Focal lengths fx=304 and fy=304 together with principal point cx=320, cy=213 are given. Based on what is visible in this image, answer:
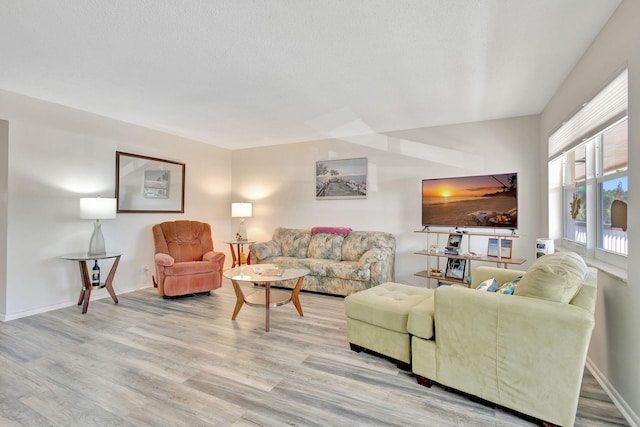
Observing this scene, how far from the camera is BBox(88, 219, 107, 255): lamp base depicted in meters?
3.61

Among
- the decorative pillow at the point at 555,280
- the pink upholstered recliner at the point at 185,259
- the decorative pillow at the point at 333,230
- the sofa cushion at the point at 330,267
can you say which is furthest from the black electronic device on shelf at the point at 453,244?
the pink upholstered recliner at the point at 185,259

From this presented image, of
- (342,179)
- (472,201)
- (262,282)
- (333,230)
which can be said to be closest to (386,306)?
(262,282)

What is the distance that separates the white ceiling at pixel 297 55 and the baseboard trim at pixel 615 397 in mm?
2305

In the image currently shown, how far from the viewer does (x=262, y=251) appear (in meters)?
4.69

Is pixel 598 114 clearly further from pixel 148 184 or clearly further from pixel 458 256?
pixel 148 184

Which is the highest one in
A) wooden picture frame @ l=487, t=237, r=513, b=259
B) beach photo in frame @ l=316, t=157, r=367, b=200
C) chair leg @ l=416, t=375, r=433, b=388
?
beach photo in frame @ l=316, t=157, r=367, b=200

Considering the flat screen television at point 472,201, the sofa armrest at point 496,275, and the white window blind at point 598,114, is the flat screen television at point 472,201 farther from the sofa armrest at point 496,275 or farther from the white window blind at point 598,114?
the sofa armrest at point 496,275

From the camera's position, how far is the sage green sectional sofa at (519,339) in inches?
61.4

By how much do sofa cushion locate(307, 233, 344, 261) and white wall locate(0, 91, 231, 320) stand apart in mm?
2442

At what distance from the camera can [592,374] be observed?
2.17 meters

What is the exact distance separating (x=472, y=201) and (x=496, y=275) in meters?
1.51

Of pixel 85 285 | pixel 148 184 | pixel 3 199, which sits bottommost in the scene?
pixel 85 285

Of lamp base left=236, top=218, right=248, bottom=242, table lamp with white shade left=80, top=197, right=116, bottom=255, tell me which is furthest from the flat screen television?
table lamp with white shade left=80, top=197, right=116, bottom=255

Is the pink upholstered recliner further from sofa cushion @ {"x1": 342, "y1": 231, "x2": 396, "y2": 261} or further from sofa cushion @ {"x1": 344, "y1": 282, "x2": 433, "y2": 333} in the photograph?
sofa cushion @ {"x1": 344, "y1": 282, "x2": 433, "y2": 333}
